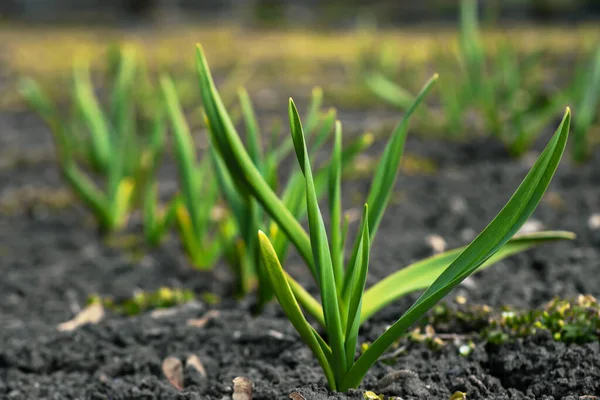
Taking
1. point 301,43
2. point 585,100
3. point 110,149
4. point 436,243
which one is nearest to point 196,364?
point 436,243

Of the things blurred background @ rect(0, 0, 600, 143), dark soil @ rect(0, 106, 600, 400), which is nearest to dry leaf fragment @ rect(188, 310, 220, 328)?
dark soil @ rect(0, 106, 600, 400)

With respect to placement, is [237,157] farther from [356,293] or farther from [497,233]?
[497,233]

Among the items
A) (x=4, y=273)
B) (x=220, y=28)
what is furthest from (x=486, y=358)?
(x=220, y=28)

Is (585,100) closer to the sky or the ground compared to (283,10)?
closer to the ground

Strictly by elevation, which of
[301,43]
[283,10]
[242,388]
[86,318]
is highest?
[283,10]

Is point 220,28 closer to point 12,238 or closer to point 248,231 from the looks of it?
point 12,238

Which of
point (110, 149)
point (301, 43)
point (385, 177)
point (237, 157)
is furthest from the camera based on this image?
point (301, 43)
